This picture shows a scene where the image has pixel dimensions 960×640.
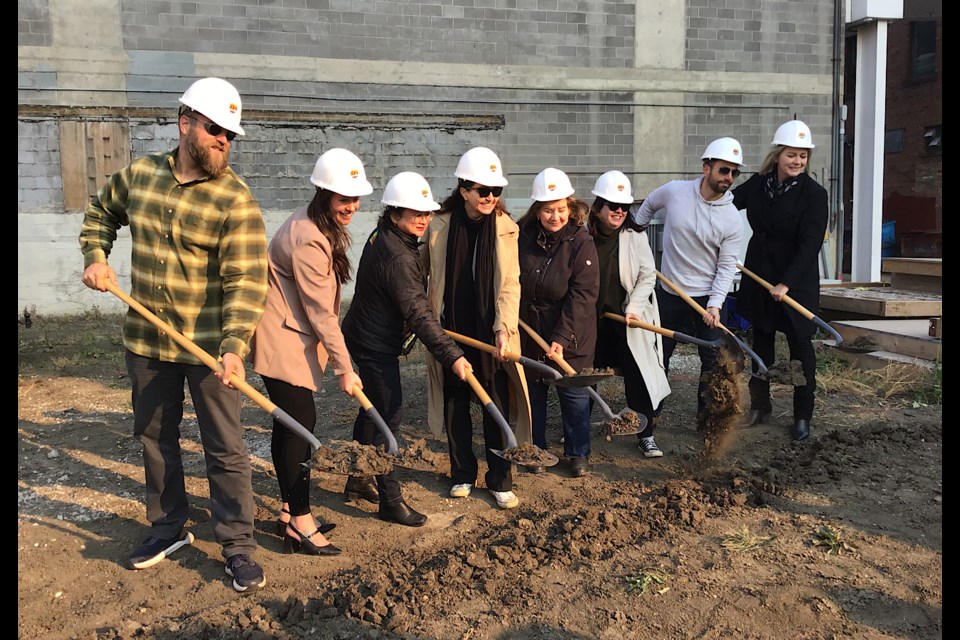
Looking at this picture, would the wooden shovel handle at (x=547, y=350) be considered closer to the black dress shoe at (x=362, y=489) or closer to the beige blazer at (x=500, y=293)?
the beige blazer at (x=500, y=293)

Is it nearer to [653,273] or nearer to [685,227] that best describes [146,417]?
[653,273]

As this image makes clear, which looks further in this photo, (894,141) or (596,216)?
(894,141)

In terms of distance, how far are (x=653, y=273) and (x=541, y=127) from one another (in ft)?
24.1

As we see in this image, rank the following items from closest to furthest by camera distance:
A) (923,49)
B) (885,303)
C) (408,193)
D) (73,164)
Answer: (408,193), (885,303), (73,164), (923,49)

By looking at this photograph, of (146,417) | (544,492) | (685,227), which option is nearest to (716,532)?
(544,492)

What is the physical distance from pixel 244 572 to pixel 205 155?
69.3 inches

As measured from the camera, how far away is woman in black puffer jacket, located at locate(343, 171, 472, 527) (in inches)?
152

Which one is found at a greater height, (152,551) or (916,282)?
(916,282)

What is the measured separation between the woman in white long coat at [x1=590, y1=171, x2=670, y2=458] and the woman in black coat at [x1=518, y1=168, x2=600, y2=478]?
296 mm

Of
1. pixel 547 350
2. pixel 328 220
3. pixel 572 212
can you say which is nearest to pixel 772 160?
pixel 572 212

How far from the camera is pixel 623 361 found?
5.19 m

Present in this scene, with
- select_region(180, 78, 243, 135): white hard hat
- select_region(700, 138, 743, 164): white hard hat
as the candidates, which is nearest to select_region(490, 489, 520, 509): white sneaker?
select_region(180, 78, 243, 135): white hard hat

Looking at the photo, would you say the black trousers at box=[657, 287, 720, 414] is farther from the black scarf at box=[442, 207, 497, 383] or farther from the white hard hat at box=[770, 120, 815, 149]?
the black scarf at box=[442, 207, 497, 383]

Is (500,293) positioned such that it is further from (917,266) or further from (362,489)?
(917,266)
